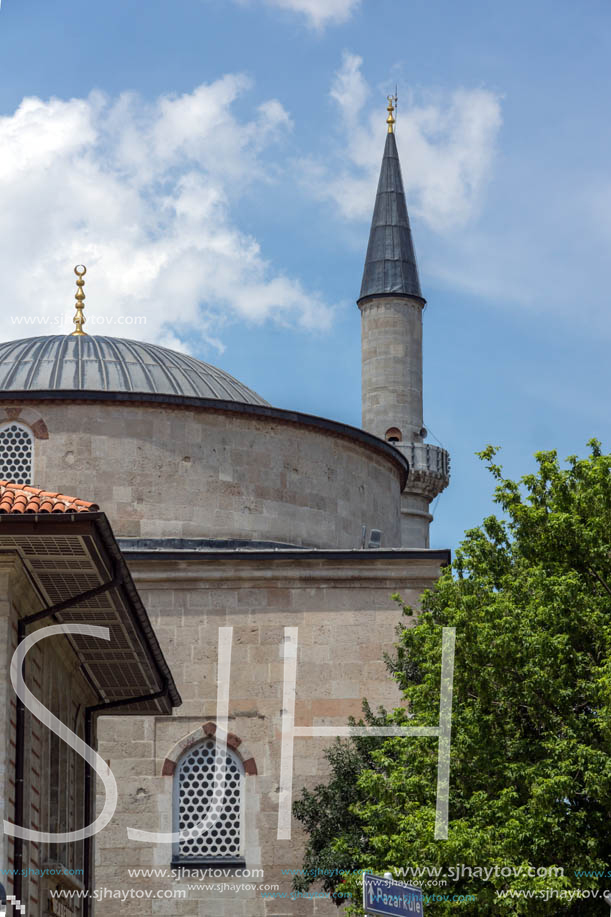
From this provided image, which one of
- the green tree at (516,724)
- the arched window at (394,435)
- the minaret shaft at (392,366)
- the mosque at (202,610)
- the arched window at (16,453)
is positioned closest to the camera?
the green tree at (516,724)

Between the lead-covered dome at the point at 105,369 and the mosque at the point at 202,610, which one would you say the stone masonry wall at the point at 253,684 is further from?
the lead-covered dome at the point at 105,369

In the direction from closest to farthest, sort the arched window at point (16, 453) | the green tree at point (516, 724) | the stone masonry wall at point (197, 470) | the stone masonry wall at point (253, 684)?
1. the green tree at point (516, 724)
2. the stone masonry wall at point (253, 684)
3. the arched window at point (16, 453)
4. the stone masonry wall at point (197, 470)

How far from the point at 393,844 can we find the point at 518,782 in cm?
123

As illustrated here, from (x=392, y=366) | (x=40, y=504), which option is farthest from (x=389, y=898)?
(x=392, y=366)

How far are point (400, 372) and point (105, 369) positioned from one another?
13.0m

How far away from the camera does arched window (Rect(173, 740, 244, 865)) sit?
1827cm

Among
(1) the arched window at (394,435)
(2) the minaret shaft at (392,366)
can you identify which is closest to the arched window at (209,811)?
(2) the minaret shaft at (392,366)

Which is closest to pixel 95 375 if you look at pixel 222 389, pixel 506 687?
pixel 222 389

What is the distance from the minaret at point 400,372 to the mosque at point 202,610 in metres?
11.2

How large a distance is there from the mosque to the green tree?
4.43 feet

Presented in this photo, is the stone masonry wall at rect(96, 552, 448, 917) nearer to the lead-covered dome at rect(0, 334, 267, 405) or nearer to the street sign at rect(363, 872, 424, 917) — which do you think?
the lead-covered dome at rect(0, 334, 267, 405)

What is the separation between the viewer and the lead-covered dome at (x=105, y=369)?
21828mm

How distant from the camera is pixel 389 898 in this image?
9.33 metres

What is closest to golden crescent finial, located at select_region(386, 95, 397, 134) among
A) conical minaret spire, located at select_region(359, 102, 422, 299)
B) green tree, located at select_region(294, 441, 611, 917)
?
conical minaret spire, located at select_region(359, 102, 422, 299)
